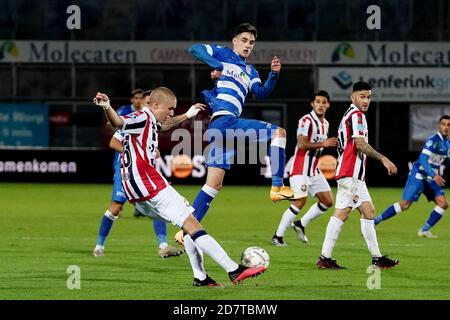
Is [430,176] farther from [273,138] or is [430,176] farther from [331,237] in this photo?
[273,138]

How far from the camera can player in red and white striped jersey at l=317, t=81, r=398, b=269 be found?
39.1 ft

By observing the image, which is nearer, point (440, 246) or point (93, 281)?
point (93, 281)

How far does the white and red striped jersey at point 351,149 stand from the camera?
11930 millimetres

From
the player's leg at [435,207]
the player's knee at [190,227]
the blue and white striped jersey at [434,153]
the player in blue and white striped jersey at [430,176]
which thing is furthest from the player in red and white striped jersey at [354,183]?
the blue and white striped jersey at [434,153]

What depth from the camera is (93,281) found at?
1071 cm

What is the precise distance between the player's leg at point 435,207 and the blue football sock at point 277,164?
5.51 metres

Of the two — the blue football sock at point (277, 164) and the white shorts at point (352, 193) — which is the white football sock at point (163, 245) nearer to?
the blue football sock at point (277, 164)

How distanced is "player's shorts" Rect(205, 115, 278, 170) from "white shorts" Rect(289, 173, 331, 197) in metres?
4.11

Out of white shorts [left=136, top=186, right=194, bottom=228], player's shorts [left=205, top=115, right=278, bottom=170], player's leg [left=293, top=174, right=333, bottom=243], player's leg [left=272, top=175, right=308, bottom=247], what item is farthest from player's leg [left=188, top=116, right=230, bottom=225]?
player's leg [left=293, top=174, right=333, bottom=243]

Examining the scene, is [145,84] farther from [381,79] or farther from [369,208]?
[369,208]

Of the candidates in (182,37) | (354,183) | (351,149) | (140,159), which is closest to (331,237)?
(354,183)

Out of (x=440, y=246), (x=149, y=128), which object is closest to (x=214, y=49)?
(x=149, y=128)

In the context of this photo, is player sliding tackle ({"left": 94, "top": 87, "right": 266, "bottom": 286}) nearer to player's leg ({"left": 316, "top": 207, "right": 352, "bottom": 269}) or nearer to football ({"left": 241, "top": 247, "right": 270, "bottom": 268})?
football ({"left": 241, "top": 247, "right": 270, "bottom": 268})
